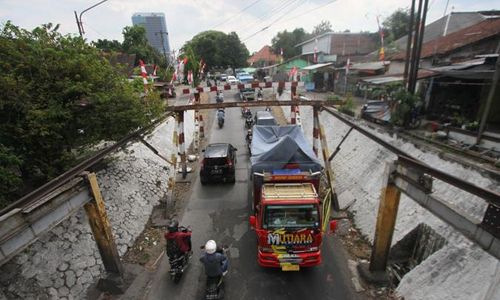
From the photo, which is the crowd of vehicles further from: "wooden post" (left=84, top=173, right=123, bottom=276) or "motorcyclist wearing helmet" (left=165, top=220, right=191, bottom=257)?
"wooden post" (left=84, top=173, right=123, bottom=276)

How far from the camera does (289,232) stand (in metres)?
6.83

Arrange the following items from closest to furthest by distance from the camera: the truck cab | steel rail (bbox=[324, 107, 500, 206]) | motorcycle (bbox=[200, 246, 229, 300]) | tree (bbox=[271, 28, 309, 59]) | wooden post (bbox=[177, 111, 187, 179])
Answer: steel rail (bbox=[324, 107, 500, 206]) → motorcycle (bbox=[200, 246, 229, 300]) → the truck cab → wooden post (bbox=[177, 111, 187, 179]) → tree (bbox=[271, 28, 309, 59])

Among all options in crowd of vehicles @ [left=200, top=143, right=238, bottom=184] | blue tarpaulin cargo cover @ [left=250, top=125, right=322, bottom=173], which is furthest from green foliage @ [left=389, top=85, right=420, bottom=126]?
crowd of vehicles @ [left=200, top=143, right=238, bottom=184]

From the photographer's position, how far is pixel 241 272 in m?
7.60

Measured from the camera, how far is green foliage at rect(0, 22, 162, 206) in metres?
7.14

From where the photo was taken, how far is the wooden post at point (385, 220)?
6.24m

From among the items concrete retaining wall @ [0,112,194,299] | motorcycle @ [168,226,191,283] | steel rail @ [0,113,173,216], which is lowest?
motorcycle @ [168,226,191,283]

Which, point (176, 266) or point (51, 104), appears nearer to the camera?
point (176, 266)

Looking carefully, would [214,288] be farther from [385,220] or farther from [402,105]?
[402,105]

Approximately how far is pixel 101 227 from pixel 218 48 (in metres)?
54.9

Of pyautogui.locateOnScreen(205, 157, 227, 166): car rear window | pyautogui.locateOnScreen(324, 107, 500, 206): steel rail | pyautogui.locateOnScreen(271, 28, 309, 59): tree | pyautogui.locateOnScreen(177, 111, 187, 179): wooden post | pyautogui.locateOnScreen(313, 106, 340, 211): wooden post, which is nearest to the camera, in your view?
pyautogui.locateOnScreen(324, 107, 500, 206): steel rail

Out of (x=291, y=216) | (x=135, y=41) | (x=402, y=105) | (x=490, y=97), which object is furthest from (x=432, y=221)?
(x=135, y=41)

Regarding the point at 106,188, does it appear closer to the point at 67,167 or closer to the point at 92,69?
the point at 67,167

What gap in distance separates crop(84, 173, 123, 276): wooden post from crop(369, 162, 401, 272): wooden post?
675cm
